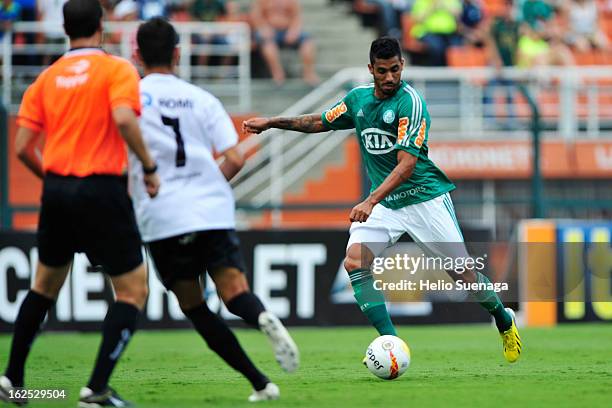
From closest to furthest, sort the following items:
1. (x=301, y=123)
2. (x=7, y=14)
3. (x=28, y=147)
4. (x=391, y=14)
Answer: (x=28, y=147) < (x=301, y=123) < (x=7, y=14) < (x=391, y=14)

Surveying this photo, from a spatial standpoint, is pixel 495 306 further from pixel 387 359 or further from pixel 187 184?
pixel 187 184

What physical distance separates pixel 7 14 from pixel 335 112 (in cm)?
1042

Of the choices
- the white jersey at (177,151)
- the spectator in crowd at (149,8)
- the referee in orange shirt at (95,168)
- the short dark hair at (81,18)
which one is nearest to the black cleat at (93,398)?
the referee in orange shirt at (95,168)

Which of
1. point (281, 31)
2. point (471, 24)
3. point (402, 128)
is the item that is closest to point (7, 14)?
point (281, 31)

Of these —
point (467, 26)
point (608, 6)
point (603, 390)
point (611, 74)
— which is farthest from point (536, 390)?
point (608, 6)

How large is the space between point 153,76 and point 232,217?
932 mm

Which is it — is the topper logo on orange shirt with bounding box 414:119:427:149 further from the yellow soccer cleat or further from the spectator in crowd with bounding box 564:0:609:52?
the spectator in crowd with bounding box 564:0:609:52

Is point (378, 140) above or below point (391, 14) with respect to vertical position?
below

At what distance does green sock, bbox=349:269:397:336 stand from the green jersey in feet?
2.19

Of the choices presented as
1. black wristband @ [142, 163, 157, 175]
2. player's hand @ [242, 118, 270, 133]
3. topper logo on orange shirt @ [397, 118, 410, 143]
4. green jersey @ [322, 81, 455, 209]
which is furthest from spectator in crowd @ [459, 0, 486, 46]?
black wristband @ [142, 163, 157, 175]

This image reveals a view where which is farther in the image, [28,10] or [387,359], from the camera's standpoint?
[28,10]

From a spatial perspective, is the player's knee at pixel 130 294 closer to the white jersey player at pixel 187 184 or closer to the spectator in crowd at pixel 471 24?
the white jersey player at pixel 187 184

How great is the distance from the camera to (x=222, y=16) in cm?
2048

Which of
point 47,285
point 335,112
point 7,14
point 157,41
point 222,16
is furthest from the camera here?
point 222,16
